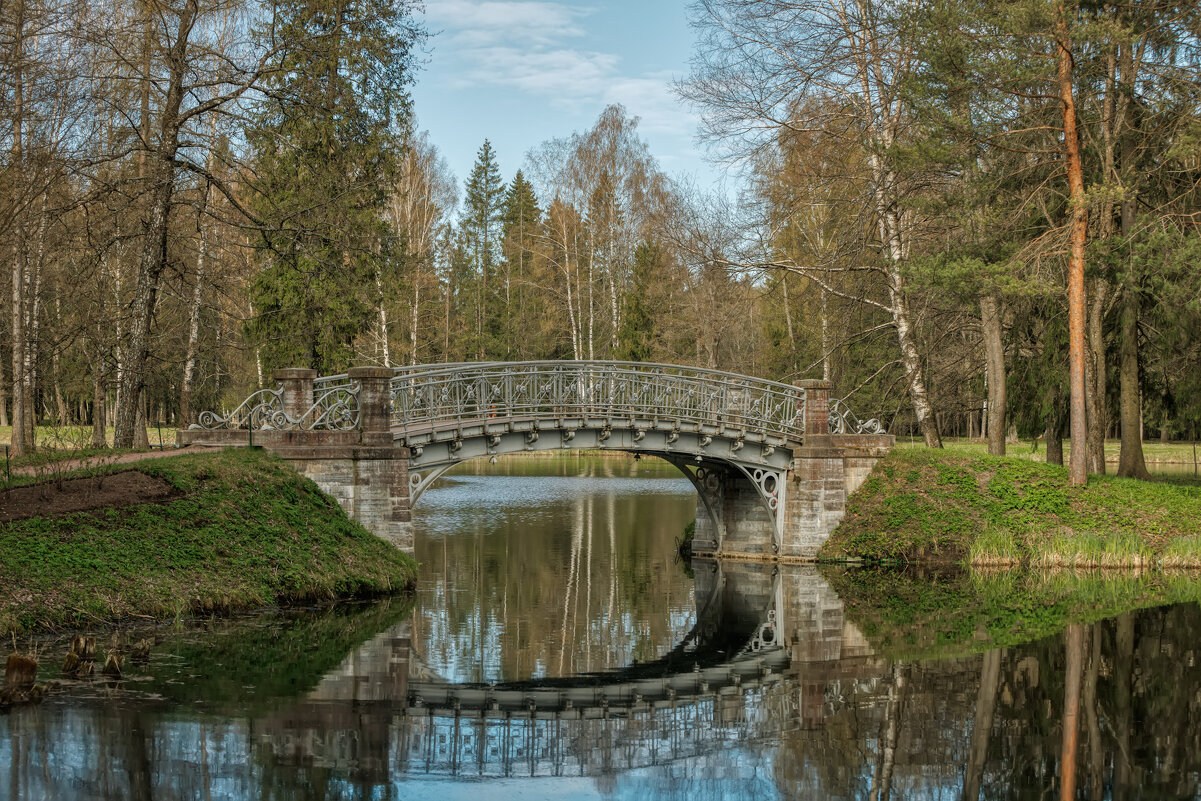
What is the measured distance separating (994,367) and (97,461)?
54.7 ft

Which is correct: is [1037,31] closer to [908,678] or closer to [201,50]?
[908,678]

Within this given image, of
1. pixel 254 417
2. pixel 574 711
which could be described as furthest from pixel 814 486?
pixel 574 711

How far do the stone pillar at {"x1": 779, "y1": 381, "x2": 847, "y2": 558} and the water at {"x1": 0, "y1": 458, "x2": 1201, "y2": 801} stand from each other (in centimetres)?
191

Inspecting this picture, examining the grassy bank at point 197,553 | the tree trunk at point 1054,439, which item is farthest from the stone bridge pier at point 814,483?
the grassy bank at point 197,553

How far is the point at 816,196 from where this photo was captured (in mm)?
23297

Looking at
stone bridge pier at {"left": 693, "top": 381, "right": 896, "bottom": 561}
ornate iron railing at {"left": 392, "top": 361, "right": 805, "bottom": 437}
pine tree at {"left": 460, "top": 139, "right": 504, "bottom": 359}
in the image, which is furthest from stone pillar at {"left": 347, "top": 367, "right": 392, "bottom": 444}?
pine tree at {"left": 460, "top": 139, "right": 504, "bottom": 359}

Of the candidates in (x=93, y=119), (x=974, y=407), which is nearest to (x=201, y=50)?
(x=93, y=119)

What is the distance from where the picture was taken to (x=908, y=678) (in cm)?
1272

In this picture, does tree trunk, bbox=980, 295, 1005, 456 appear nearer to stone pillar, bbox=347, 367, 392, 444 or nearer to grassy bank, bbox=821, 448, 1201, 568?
grassy bank, bbox=821, 448, 1201, 568

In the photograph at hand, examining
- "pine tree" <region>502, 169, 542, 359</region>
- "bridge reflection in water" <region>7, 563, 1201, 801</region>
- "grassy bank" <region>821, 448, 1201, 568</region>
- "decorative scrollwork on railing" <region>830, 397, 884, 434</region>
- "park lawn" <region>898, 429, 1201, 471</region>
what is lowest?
"bridge reflection in water" <region>7, 563, 1201, 801</region>

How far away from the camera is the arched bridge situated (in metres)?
17.9

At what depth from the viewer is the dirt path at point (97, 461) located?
16.0 metres

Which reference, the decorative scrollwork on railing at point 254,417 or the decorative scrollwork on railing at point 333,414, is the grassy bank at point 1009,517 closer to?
the decorative scrollwork on railing at point 333,414

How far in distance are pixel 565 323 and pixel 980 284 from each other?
2820 centimetres
